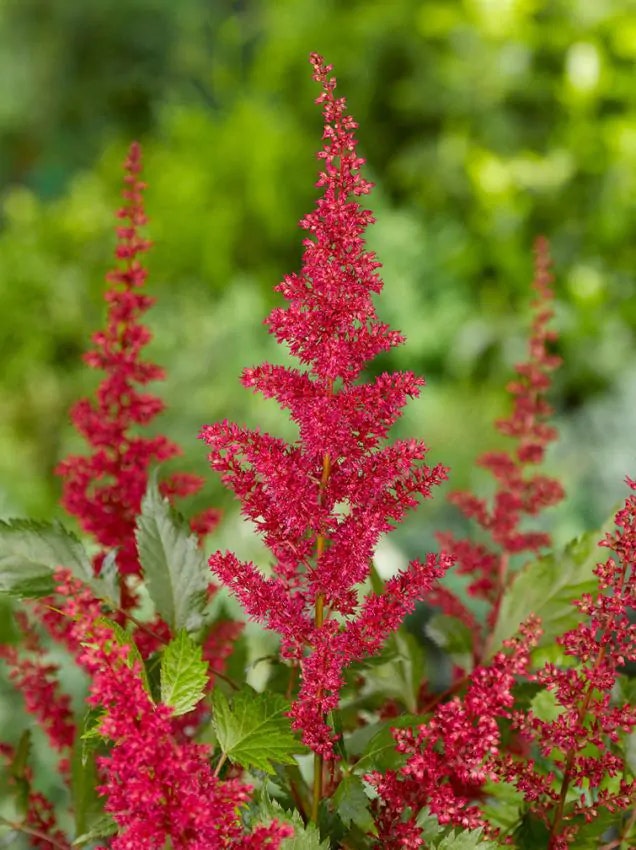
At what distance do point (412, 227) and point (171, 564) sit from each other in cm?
215

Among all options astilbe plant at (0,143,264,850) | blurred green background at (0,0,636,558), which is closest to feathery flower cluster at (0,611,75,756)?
astilbe plant at (0,143,264,850)

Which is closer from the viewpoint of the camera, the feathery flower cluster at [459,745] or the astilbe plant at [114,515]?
the feathery flower cluster at [459,745]

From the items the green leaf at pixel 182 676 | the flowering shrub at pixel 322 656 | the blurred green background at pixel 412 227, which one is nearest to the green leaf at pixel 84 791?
the flowering shrub at pixel 322 656

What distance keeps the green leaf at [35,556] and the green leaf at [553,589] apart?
0.65 feet

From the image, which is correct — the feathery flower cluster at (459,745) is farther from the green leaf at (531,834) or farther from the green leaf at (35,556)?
the green leaf at (35,556)

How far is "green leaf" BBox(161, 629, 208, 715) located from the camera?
0.36 m

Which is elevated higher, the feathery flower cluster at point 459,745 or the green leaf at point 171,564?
the green leaf at point 171,564

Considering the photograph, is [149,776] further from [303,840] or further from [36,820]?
[36,820]

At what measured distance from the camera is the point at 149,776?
12.4 inches

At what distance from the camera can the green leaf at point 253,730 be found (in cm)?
36

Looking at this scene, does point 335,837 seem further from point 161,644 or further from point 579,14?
point 579,14

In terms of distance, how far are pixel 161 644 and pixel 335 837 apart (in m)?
0.12

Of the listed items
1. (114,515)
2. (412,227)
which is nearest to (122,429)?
(114,515)

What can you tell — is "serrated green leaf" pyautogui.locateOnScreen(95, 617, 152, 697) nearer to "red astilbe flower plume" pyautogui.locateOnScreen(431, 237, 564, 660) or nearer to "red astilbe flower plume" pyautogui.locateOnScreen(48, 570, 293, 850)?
"red astilbe flower plume" pyautogui.locateOnScreen(48, 570, 293, 850)
